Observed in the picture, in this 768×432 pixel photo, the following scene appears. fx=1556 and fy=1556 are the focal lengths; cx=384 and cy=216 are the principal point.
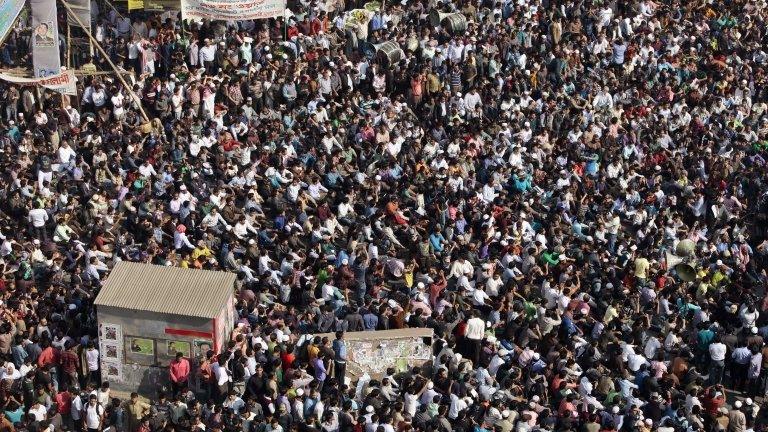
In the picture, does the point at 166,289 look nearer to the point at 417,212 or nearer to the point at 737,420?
the point at 417,212

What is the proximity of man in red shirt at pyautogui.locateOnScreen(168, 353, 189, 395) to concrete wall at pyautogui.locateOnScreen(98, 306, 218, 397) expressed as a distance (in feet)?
0.71

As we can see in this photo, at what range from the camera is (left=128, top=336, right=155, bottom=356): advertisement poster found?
87.2 feet

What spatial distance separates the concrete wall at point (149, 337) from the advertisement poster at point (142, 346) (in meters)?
0.05

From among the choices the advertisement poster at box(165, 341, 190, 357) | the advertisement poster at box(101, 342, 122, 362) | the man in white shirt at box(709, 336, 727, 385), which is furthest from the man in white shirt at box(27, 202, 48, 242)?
the man in white shirt at box(709, 336, 727, 385)

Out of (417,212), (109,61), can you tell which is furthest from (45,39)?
(417,212)

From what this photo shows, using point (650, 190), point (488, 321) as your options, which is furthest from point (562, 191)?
point (488, 321)

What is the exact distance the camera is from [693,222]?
33.9 meters

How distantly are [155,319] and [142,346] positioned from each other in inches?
22.4

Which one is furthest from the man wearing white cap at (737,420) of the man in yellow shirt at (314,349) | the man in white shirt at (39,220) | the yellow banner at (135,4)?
the yellow banner at (135,4)

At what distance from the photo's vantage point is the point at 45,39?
33.8m

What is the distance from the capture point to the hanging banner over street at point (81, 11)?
3566 cm

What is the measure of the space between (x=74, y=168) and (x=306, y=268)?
230 inches

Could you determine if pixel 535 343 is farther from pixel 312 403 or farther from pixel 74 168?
pixel 74 168

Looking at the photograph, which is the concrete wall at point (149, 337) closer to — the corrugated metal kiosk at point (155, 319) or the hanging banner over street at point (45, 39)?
the corrugated metal kiosk at point (155, 319)
